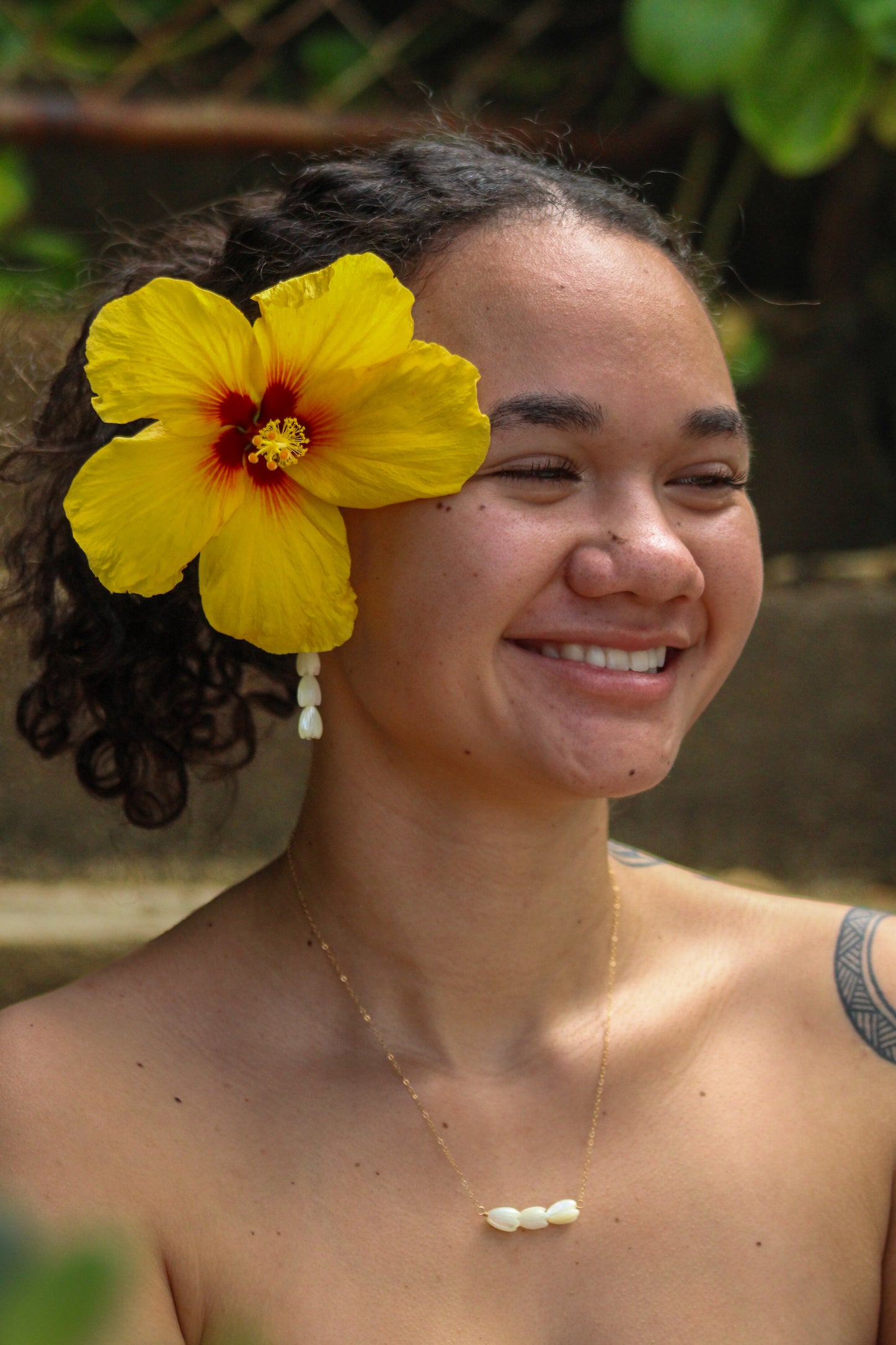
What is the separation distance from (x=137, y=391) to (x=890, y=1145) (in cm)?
125

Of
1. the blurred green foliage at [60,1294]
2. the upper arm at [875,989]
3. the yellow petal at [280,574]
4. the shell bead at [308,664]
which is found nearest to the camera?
the blurred green foliage at [60,1294]

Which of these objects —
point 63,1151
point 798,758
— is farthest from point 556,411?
point 798,758

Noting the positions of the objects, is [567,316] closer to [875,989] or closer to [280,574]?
Answer: [280,574]

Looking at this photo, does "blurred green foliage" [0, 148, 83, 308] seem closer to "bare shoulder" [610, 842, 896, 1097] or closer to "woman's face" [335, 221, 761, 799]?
"woman's face" [335, 221, 761, 799]

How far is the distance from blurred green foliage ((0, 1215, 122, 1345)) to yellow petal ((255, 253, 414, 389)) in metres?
1.28

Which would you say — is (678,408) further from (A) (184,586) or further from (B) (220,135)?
(B) (220,135)

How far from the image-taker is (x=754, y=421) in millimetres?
4008

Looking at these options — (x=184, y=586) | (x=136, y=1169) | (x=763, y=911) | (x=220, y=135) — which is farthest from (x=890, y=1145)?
(x=220, y=135)

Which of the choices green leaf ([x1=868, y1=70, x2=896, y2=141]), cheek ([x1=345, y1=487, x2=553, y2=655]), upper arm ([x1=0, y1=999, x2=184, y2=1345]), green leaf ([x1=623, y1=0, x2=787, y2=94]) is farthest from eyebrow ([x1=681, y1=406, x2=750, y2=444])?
green leaf ([x1=868, y1=70, x2=896, y2=141])

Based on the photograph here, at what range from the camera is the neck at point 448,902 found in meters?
1.74

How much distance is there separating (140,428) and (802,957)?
42.8 inches

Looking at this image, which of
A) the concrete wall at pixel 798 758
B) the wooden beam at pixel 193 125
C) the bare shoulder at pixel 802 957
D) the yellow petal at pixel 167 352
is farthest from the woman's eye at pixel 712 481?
the wooden beam at pixel 193 125

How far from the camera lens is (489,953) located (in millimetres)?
1777

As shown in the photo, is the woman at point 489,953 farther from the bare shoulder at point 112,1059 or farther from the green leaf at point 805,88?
the green leaf at point 805,88
